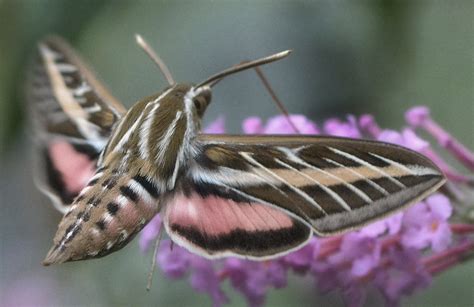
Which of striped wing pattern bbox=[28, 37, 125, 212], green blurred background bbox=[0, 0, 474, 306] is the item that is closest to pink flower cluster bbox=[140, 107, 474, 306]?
striped wing pattern bbox=[28, 37, 125, 212]

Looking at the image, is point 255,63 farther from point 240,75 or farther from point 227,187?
point 240,75

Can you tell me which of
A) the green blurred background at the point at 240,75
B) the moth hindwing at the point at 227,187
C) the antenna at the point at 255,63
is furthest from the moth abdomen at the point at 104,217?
the green blurred background at the point at 240,75

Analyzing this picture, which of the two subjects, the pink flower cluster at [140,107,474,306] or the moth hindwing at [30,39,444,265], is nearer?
the moth hindwing at [30,39,444,265]

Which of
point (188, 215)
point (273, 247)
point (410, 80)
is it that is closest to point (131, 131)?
point (188, 215)

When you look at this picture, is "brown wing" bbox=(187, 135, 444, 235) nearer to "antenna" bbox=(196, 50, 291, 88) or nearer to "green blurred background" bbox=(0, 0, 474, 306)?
"antenna" bbox=(196, 50, 291, 88)

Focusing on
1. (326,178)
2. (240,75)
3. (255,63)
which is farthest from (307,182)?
(240,75)
